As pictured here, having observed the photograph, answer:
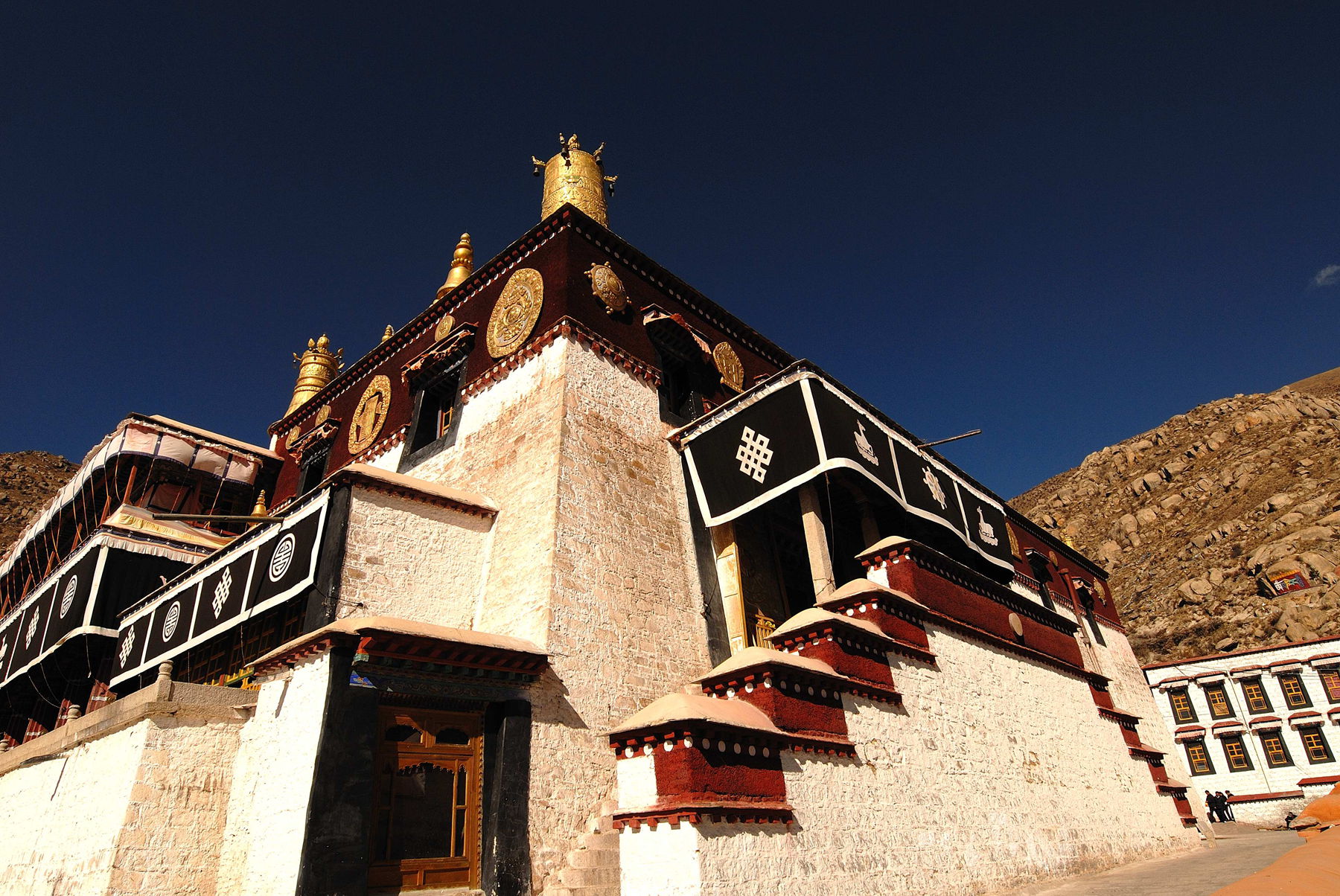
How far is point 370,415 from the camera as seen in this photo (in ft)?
56.1

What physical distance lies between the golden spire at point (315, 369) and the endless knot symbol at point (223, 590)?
1228 cm

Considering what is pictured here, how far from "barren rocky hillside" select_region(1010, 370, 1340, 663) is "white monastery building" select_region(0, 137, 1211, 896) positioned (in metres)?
21.7

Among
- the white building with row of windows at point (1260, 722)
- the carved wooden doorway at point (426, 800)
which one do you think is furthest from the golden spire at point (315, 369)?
the white building with row of windows at point (1260, 722)

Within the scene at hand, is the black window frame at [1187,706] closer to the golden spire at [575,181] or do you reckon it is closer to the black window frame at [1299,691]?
the black window frame at [1299,691]

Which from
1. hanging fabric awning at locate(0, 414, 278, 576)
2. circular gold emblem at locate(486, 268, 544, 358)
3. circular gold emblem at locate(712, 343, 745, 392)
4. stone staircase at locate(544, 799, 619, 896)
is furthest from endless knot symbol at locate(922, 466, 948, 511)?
hanging fabric awning at locate(0, 414, 278, 576)

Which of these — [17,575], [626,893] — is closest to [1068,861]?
[626,893]

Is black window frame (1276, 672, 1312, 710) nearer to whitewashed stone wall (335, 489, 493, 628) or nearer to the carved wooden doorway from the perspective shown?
whitewashed stone wall (335, 489, 493, 628)

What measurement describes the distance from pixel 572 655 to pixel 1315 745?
32260mm

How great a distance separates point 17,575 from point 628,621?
22017 mm

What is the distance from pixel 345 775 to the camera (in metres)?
7.41

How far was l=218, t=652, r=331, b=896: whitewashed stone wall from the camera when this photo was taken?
7.35 meters

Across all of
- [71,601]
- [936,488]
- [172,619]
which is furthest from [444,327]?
[936,488]

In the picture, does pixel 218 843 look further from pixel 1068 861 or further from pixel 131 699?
pixel 1068 861

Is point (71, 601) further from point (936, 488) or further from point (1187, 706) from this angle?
point (1187, 706)
